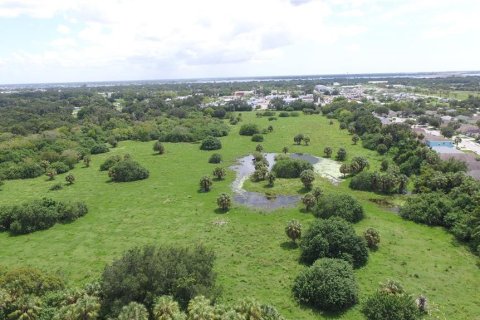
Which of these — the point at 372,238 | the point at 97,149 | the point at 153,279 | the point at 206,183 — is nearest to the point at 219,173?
the point at 206,183

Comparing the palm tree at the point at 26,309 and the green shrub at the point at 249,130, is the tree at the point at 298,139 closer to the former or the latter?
the green shrub at the point at 249,130

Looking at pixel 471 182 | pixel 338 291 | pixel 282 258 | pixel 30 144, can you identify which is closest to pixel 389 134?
pixel 471 182

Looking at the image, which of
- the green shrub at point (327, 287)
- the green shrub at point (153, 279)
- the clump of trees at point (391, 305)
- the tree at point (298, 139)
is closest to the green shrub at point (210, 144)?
the tree at point (298, 139)

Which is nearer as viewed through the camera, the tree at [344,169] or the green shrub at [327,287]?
the green shrub at [327,287]

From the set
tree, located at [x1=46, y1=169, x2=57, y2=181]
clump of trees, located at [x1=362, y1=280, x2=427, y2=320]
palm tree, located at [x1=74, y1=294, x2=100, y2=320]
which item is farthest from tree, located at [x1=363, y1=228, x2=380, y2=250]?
tree, located at [x1=46, y1=169, x2=57, y2=181]

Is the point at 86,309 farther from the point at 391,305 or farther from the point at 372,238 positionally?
the point at 372,238

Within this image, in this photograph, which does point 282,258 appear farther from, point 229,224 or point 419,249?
point 419,249
